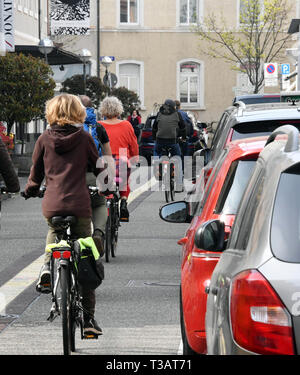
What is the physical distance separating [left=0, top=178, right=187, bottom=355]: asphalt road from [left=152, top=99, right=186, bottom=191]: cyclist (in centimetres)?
435

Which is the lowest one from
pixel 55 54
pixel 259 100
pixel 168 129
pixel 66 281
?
pixel 66 281

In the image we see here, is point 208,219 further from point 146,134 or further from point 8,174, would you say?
point 146,134

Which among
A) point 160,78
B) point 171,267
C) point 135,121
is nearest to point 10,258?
point 171,267

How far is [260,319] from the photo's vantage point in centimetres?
363

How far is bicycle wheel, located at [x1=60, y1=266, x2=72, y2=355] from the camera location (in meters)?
6.82

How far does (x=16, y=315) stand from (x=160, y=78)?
172ft

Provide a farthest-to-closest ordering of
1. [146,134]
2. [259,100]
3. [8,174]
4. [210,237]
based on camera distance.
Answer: [146,134], [259,100], [8,174], [210,237]

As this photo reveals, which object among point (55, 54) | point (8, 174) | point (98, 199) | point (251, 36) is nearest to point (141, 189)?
point (55, 54)

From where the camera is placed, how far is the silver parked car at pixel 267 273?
142 inches

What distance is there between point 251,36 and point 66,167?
51.2 meters

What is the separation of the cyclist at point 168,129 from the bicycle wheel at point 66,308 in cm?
1320

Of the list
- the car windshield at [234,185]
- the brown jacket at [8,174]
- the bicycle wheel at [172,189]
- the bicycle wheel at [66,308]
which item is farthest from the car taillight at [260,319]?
the bicycle wheel at [172,189]

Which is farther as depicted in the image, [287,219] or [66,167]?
[66,167]

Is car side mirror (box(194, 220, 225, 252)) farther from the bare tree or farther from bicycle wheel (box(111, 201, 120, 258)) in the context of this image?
the bare tree
